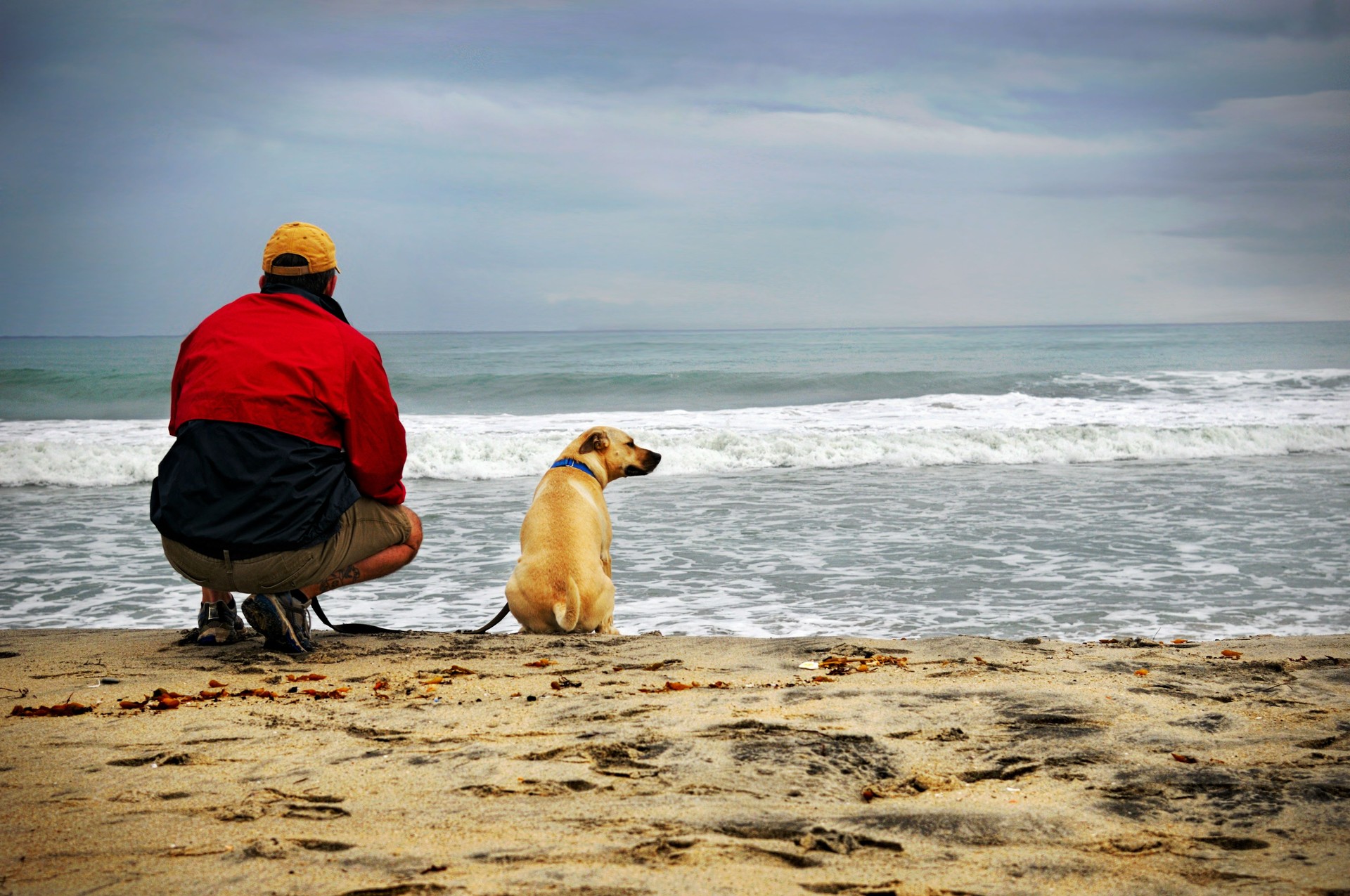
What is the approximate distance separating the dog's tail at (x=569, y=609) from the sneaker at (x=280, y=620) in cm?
110

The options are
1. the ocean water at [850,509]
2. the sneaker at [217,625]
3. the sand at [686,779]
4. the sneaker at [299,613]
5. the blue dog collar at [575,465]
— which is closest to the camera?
the sand at [686,779]

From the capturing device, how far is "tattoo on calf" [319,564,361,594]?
12.9ft

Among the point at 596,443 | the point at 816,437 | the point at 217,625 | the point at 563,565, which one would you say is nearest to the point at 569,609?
the point at 563,565

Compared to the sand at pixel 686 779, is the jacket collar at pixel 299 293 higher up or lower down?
higher up

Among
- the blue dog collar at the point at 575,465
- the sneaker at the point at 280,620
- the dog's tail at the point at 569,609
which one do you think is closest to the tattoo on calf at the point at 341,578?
the sneaker at the point at 280,620

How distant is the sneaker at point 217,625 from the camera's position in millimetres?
4148

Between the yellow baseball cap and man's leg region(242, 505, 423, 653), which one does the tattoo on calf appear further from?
the yellow baseball cap

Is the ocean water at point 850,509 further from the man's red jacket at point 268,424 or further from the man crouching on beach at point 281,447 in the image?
the man's red jacket at point 268,424

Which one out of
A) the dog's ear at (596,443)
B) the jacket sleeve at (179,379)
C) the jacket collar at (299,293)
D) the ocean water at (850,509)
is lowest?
the ocean water at (850,509)

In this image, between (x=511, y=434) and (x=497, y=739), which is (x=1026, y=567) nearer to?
(x=497, y=739)

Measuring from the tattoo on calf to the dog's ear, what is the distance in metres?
1.53

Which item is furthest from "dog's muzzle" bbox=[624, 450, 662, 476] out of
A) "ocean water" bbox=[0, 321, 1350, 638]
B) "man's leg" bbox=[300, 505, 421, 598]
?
"man's leg" bbox=[300, 505, 421, 598]

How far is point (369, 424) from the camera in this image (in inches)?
146

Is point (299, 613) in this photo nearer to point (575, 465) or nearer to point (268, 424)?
point (268, 424)
